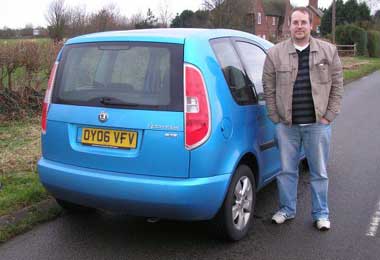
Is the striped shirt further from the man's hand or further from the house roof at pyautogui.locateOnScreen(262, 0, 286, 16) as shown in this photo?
the house roof at pyautogui.locateOnScreen(262, 0, 286, 16)

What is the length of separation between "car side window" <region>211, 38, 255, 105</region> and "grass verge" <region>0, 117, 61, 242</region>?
212cm

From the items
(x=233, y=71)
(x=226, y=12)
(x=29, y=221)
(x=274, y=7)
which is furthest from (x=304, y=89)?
(x=274, y=7)

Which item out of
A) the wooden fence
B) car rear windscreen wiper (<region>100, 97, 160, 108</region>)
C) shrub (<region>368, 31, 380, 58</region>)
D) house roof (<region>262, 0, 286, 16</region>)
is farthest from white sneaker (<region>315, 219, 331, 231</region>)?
house roof (<region>262, 0, 286, 16</region>)

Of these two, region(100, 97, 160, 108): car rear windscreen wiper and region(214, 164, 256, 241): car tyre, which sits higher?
region(100, 97, 160, 108): car rear windscreen wiper

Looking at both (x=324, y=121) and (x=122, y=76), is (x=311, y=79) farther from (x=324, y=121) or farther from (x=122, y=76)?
(x=122, y=76)

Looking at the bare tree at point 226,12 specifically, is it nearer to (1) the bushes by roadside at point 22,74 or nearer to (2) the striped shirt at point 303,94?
(1) the bushes by roadside at point 22,74

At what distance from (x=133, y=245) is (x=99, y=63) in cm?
150

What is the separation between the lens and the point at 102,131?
3750 millimetres

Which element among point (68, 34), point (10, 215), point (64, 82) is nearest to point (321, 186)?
point (64, 82)

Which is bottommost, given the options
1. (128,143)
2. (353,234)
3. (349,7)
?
(353,234)

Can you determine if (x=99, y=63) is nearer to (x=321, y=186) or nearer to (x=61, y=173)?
(x=61, y=173)

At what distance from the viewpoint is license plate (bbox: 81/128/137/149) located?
144 inches

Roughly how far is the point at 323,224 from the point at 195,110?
1.71 m

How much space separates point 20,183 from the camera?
5398mm
